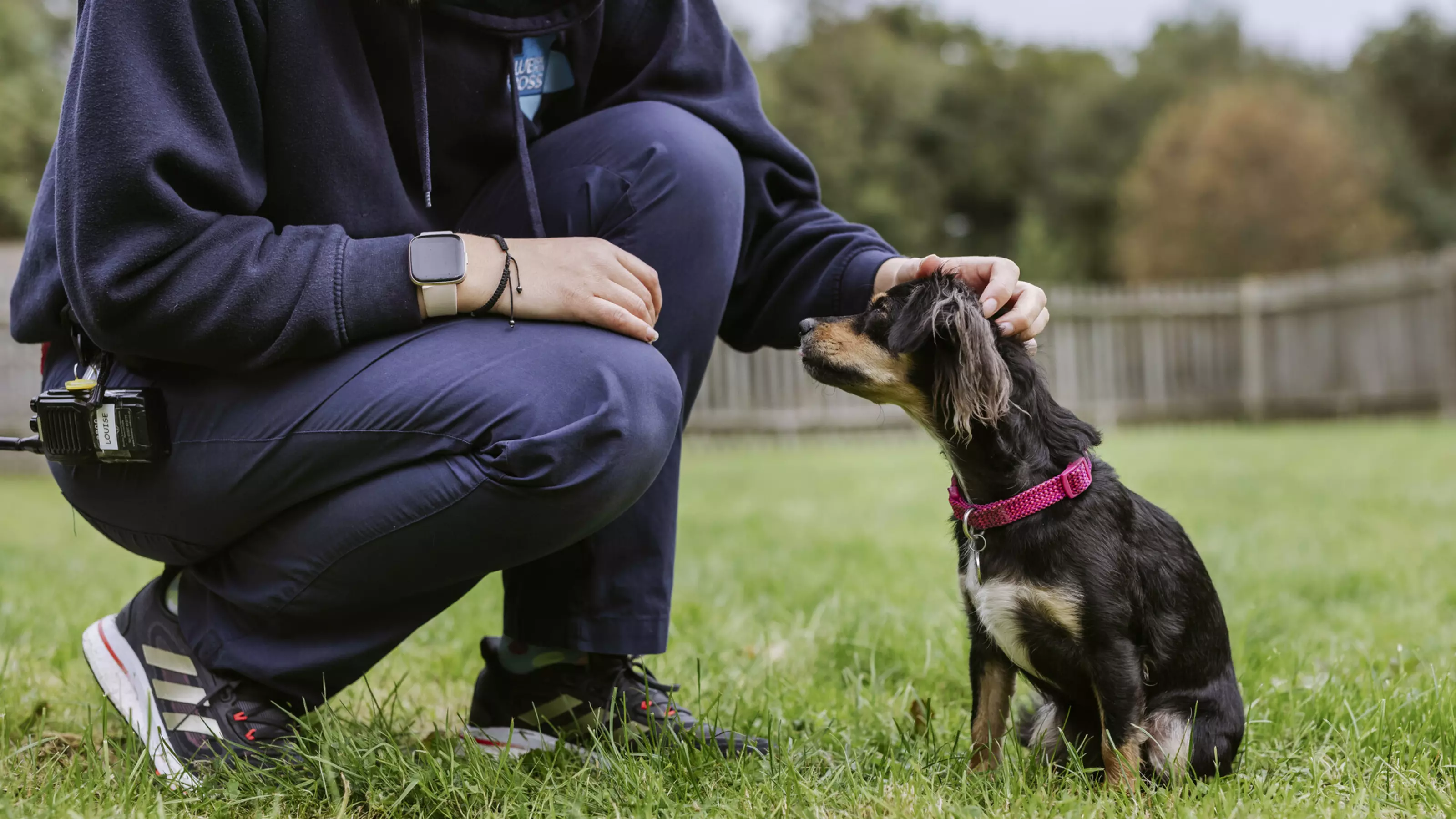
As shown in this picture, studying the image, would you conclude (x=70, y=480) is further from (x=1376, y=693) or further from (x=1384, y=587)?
(x=1384, y=587)

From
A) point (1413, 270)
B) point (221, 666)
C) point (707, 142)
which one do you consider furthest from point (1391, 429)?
point (221, 666)

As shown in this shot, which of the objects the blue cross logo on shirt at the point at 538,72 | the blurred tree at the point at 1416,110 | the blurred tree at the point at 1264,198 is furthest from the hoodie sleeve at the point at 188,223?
the blurred tree at the point at 1416,110

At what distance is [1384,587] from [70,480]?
358cm

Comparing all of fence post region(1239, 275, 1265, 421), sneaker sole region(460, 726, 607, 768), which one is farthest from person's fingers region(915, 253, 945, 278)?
fence post region(1239, 275, 1265, 421)

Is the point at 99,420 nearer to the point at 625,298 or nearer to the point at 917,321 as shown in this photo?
the point at 625,298

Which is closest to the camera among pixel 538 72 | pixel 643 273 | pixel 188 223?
pixel 188 223

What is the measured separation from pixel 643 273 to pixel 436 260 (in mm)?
311

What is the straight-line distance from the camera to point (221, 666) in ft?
5.67

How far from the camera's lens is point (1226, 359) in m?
13.1

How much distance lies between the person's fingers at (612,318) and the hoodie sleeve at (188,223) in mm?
254

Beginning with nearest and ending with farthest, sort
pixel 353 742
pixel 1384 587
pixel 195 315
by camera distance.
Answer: pixel 195 315 < pixel 353 742 < pixel 1384 587

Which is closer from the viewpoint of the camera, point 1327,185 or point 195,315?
point 195,315

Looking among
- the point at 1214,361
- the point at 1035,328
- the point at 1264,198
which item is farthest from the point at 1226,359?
the point at 1035,328

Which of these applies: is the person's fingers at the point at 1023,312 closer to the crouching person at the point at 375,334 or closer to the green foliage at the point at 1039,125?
the crouching person at the point at 375,334
